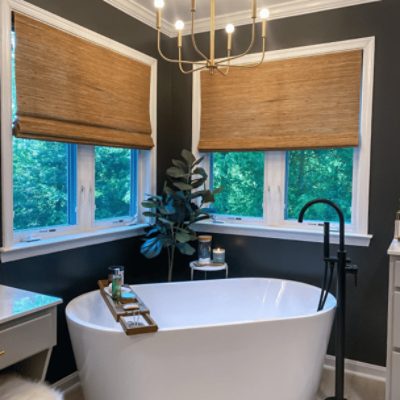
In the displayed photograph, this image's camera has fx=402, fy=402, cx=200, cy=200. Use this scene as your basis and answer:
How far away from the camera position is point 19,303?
67.3 inches

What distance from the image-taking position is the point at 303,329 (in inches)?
86.4

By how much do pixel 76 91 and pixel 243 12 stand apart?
1.45m

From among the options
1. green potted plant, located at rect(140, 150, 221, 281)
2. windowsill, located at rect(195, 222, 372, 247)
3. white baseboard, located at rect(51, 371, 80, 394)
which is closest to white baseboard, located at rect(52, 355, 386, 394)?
white baseboard, located at rect(51, 371, 80, 394)

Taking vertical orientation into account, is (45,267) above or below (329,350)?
above

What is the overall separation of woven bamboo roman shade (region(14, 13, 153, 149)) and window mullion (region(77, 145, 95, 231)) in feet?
0.42

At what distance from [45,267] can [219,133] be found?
65.8 inches

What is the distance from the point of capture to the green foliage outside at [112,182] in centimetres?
289

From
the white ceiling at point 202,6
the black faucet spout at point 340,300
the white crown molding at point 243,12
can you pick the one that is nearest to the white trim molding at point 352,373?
the black faucet spout at point 340,300

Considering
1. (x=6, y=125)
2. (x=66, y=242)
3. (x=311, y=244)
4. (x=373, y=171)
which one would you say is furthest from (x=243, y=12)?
(x=66, y=242)

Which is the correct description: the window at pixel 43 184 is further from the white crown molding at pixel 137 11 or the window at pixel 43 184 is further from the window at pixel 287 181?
the window at pixel 287 181

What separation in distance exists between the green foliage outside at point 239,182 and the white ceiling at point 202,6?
109 centimetres

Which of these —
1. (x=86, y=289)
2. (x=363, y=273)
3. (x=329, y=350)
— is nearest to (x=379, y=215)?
(x=363, y=273)

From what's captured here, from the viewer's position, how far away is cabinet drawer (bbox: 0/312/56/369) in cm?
156

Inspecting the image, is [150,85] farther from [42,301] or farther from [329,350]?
[329,350]
